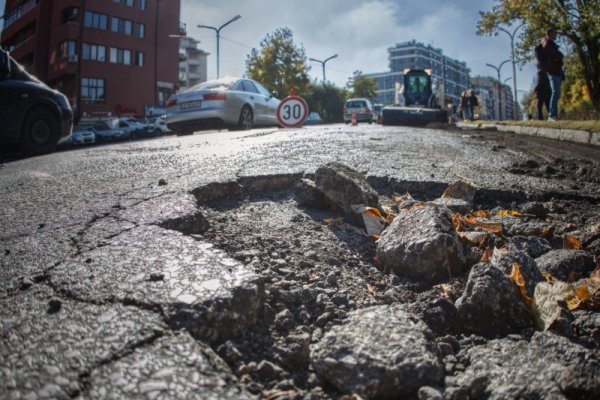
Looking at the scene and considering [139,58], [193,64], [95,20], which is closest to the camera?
[95,20]

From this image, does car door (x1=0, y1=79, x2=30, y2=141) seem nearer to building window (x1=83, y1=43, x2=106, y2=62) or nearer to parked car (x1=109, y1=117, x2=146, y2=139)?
parked car (x1=109, y1=117, x2=146, y2=139)

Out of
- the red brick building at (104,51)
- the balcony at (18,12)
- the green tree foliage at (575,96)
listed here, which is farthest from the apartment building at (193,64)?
the green tree foliage at (575,96)

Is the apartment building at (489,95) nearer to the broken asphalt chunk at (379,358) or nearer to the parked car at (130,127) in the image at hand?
the parked car at (130,127)

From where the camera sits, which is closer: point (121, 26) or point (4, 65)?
point (4, 65)

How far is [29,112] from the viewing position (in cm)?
775

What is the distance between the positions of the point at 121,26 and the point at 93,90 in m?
7.82

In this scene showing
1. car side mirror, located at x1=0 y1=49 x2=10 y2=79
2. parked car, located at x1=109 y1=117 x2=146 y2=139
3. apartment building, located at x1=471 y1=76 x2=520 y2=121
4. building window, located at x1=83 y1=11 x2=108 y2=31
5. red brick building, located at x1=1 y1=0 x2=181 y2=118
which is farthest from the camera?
apartment building, located at x1=471 y1=76 x2=520 y2=121

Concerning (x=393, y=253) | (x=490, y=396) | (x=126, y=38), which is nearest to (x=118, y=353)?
(x=490, y=396)

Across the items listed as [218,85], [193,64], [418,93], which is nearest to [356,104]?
[418,93]

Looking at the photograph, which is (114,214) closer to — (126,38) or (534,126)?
(534,126)

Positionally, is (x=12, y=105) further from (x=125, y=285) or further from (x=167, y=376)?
(x=167, y=376)

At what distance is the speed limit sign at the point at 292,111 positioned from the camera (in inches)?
421

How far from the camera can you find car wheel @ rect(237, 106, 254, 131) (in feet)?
36.6

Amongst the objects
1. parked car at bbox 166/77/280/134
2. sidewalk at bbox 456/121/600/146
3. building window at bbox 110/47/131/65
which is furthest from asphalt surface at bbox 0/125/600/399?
building window at bbox 110/47/131/65
